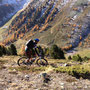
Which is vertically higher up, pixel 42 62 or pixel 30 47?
pixel 30 47

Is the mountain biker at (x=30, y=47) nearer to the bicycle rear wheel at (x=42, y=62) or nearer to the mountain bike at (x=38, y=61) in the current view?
the mountain bike at (x=38, y=61)

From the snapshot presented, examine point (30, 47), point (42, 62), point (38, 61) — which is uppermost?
point (30, 47)

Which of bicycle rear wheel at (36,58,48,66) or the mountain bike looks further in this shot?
bicycle rear wheel at (36,58,48,66)

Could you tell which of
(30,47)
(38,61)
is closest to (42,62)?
(38,61)

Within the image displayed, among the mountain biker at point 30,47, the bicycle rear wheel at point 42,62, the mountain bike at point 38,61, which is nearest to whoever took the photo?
the mountain biker at point 30,47

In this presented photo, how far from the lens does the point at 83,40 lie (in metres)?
176

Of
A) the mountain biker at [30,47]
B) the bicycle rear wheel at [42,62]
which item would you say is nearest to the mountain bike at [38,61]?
the bicycle rear wheel at [42,62]

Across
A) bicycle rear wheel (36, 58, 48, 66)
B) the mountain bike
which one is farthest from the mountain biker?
bicycle rear wheel (36, 58, 48, 66)

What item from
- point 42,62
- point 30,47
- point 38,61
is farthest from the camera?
point 38,61

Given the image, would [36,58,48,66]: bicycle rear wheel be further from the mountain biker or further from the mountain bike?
the mountain biker

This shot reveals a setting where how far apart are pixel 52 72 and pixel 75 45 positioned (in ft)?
552

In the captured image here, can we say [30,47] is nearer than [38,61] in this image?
Yes

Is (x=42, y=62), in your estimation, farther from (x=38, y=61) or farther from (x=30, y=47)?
(x=30, y=47)

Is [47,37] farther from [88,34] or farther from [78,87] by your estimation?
[78,87]
